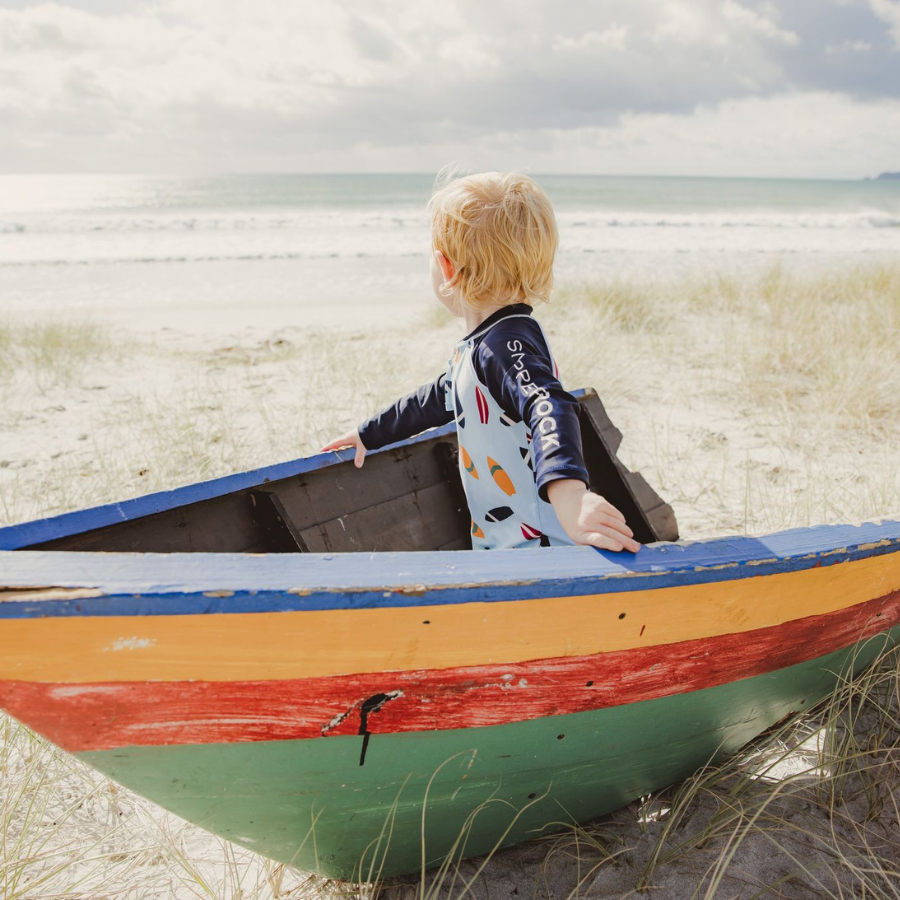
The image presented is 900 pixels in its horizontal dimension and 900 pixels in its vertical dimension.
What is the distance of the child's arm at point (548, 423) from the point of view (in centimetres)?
140

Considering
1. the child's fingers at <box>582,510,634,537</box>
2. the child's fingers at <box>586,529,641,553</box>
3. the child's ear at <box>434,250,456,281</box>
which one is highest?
the child's ear at <box>434,250,456,281</box>

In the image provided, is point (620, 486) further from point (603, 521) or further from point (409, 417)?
point (603, 521)

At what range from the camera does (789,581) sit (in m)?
1.54

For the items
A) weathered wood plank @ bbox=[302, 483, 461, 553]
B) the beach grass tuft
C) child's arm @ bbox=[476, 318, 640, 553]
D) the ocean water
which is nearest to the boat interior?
weathered wood plank @ bbox=[302, 483, 461, 553]

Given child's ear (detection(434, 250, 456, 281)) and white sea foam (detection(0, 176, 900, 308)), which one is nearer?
child's ear (detection(434, 250, 456, 281))

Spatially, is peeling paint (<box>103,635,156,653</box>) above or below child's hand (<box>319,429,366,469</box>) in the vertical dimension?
below

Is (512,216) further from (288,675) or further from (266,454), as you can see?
(266,454)

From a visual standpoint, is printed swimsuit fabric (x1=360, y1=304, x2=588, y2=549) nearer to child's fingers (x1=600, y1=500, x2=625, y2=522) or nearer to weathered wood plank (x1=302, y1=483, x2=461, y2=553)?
child's fingers (x1=600, y1=500, x2=625, y2=522)

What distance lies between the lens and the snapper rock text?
146 cm

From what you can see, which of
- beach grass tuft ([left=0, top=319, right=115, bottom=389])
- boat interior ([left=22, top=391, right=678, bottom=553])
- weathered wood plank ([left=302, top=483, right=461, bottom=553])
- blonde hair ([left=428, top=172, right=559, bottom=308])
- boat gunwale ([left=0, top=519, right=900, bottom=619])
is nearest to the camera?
boat gunwale ([left=0, top=519, right=900, bottom=619])

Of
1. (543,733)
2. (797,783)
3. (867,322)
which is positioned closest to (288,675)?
(543,733)

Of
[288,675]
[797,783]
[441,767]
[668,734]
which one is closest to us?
[288,675]

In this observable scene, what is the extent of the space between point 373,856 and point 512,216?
145cm

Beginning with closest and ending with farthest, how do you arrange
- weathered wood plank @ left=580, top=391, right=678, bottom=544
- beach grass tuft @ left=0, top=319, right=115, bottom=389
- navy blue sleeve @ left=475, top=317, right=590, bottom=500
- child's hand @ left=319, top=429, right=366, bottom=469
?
navy blue sleeve @ left=475, top=317, right=590, bottom=500 → child's hand @ left=319, top=429, right=366, bottom=469 → weathered wood plank @ left=580, top=391, right=678, bottom=544 → beach grass tuft @ left=0, top=319, right=115, bottom=389
